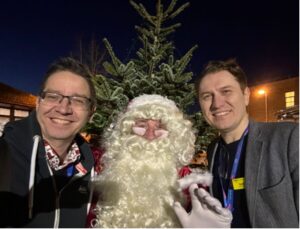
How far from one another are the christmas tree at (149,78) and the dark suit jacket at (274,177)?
9.35 ft

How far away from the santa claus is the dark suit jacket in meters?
0.73

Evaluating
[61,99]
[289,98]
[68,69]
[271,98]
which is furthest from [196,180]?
[271,98]

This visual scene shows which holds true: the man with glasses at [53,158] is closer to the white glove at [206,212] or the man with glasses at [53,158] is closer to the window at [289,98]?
the white glove at [206,212]

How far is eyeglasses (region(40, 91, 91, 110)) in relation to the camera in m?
2.61

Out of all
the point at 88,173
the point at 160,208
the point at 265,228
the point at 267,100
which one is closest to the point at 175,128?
the point at 160,208

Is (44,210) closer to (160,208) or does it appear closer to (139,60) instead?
(160,208)

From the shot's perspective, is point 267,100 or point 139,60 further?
point 267,100

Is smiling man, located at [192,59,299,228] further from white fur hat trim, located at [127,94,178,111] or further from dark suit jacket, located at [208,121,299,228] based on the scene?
white fur hat trim, located at [127,94,178,111]

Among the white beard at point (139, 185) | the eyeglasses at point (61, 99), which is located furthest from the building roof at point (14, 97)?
the eyeglasses at point (61, 99)

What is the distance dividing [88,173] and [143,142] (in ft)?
2.75

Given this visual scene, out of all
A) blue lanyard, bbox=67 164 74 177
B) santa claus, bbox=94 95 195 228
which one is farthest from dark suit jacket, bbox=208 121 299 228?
blue lanyard, bbox=67 164 74 177

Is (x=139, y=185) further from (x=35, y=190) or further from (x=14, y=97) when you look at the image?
(x=14, y=97)

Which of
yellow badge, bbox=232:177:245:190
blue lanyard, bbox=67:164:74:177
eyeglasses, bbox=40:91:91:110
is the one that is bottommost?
yellow badge, bbox=232:177:245:190

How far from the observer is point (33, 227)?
7.50 ft
